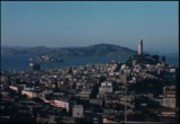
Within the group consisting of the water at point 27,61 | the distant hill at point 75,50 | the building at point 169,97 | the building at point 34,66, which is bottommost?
the building at point 169,97

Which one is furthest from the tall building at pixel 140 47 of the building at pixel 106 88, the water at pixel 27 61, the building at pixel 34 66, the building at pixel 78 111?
the building at pixel 78 111

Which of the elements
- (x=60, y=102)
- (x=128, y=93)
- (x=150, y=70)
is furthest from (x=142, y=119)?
(x=150, y=70)

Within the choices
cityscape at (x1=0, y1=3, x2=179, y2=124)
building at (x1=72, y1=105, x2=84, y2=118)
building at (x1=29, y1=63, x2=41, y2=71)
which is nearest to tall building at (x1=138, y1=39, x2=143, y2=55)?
cityscape at (x1=0, y1=3, x2=179, y2=124)

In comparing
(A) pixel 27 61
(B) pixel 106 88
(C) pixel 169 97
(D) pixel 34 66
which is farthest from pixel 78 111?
(A) pixel 27 61

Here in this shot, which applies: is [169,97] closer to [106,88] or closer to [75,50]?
[106,88]

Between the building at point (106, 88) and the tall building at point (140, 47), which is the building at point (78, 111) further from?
the tall building at point (140, 47)

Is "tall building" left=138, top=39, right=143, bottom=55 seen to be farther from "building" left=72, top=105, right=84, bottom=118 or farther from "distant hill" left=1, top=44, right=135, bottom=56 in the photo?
"building" left=72, top=105, right=84, bottom=118

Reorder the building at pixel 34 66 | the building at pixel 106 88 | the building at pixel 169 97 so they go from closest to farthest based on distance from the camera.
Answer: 1. the building at pixel 169 97
2. the building at pixel 106 88
3. the building at pixel 34 66
